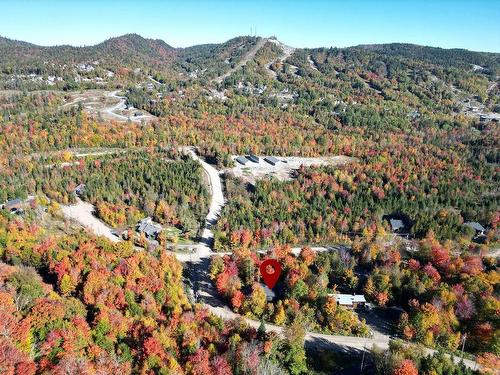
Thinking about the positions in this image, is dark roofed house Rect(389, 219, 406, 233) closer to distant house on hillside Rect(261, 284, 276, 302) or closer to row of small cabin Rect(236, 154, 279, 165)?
distant house on hillside Rect(261, 284, 276, 302)

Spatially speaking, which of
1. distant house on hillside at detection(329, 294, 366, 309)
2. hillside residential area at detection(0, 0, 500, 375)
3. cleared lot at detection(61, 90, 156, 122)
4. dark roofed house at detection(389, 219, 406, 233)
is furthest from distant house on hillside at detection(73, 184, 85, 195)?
dark roofed house at detection(389, 219, 406, 233)

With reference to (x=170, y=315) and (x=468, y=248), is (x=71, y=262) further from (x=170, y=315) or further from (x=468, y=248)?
(x=468, y=248)

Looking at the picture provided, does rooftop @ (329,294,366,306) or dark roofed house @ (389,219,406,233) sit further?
dark roofed house @ (389,219,406,233)

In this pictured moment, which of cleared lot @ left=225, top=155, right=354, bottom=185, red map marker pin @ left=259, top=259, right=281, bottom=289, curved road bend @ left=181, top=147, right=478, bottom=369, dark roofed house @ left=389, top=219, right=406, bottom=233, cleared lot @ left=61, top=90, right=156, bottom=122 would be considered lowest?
curved road bend @ left=181, top=147, right=478, bottom=369

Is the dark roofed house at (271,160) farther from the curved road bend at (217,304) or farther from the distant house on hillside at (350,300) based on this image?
the distant house on hillside at (350,300)

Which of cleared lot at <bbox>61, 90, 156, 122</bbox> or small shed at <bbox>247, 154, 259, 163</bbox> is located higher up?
cleared lot at <bbox>61, 90, 156, 122</bbox>

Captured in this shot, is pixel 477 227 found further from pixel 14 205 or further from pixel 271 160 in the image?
pixel 14 205

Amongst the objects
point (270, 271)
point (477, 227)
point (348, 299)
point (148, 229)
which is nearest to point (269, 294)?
point (270, 271)
